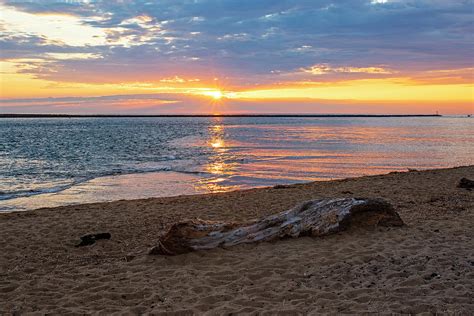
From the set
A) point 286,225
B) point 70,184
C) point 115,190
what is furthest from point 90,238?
point 70,184

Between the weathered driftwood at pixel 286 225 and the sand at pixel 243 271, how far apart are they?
21 cm

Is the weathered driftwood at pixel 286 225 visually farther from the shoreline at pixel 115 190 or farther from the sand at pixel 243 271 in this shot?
the shoreline at pixel 115 190

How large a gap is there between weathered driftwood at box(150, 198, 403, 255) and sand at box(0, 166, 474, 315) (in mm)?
213

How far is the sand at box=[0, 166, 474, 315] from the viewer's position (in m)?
5.50

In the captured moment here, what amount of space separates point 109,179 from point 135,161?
842 cm

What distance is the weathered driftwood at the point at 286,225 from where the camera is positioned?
8.02m

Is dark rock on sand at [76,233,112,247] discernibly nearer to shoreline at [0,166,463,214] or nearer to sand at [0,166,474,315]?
sand at [0,166,474,315]

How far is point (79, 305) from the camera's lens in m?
5.80

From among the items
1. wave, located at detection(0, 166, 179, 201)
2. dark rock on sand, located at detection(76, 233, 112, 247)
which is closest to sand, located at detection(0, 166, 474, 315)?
dark rock on sand, located at detection(76, 233, 112, 247)

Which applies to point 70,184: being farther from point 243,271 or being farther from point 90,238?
point 243,271

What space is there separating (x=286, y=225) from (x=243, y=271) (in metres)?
2.04

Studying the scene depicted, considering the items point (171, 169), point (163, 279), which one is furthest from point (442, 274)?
point (171, 169)

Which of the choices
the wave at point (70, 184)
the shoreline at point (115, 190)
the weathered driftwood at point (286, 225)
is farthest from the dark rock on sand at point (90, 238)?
the wave at point (70, 184)

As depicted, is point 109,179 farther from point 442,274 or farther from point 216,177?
point 442,274
